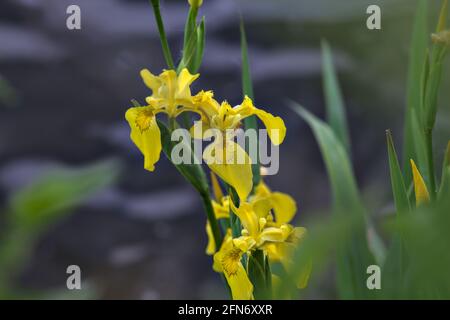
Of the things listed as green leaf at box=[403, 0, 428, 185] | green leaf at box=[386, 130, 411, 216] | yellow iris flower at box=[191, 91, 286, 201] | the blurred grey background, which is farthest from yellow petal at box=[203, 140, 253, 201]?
the blurred grey background

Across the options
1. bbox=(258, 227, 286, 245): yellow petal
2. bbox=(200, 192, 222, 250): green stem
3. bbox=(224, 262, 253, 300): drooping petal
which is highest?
bbox=(200, 192, 222, 250): green stem

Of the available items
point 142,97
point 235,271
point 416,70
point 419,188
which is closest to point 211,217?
point 235,271

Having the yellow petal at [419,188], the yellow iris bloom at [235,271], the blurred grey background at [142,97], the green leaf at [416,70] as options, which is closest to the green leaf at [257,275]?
the yellow iris bloom at [235,271]

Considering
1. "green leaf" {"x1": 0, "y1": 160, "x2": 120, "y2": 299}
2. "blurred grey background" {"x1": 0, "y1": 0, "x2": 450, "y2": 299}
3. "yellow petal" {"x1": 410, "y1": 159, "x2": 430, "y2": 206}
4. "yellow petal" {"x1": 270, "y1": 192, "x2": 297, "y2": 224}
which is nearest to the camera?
"green leaf" {"x1": 0, "y1": 160, "x2": 120, "y2": 299}

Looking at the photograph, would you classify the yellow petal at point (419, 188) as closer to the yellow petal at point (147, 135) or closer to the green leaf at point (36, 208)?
the yellow petal at point (147, 135)

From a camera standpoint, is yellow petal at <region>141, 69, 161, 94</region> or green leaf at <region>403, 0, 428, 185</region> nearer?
yellow petal at <region>141, 69, 161, 94</region>

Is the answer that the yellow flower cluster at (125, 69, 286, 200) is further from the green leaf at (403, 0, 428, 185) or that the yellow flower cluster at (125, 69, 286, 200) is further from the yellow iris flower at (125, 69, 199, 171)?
the green leaf at (403, 0, 428, 185)

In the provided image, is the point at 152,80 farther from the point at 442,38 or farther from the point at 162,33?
the point at 442,38
